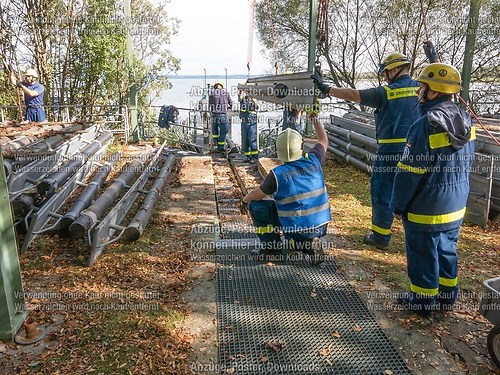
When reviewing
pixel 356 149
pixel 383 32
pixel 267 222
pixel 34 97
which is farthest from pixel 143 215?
pixel 383 32

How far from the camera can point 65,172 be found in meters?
6.67

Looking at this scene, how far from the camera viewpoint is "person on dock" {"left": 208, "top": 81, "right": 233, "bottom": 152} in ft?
37.7

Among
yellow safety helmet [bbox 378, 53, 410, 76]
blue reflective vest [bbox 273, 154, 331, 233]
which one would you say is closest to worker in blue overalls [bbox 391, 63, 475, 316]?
blue reflective vest [bbox 273, 154, 331, 233]

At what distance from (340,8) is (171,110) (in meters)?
11.0

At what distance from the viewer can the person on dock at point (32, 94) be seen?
32.4 feet

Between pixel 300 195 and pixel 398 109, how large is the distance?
157cm

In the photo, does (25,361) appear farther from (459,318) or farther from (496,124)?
(496,124)

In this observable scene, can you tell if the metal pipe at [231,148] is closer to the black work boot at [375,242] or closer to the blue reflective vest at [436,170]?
the black work boot at [375,242]

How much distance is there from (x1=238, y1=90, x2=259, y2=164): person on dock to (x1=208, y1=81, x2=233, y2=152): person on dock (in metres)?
0.76

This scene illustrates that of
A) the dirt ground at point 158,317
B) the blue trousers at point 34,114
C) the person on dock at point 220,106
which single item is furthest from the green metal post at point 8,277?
the person on dock at point 220,106

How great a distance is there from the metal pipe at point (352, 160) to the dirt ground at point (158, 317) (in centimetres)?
380

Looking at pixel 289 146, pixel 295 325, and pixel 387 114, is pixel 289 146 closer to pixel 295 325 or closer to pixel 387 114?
pixel 387 114

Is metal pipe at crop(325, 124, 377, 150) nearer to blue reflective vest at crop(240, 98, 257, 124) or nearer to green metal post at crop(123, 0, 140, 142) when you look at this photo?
blue reflective vest at crop(240, 98, 257, 124)

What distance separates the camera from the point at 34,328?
3193 mm
